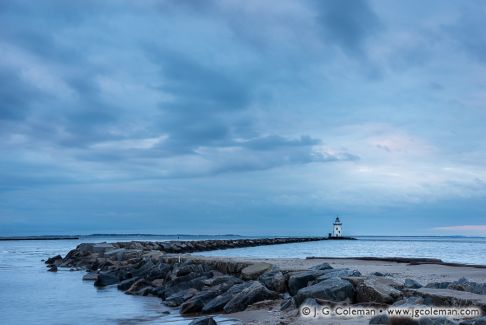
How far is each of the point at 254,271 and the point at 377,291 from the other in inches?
193

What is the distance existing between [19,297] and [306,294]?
319 inches

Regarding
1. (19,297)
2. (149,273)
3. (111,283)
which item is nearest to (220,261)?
(149,273)

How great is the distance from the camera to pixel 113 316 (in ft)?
30.7

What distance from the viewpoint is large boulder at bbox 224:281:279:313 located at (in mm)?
8703

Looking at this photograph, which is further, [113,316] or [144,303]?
[144,303]

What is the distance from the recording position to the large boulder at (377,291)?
7238 mm

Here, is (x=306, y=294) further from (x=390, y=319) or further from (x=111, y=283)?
(x=111, y=283)

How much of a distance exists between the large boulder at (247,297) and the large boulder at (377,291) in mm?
1756

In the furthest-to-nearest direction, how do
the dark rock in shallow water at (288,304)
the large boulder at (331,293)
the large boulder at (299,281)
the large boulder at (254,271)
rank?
1. the large boulder at (254,271)
2. the large boulder at (299,281)
3. the dark rock in shallow water at (288,304)
4. the large boulder at (331,293)

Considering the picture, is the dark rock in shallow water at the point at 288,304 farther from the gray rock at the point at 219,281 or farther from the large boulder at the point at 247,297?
the gray rock at the point at 219,281

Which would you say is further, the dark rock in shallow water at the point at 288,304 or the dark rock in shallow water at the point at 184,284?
the dark rock in shallow water at the point at 184,284

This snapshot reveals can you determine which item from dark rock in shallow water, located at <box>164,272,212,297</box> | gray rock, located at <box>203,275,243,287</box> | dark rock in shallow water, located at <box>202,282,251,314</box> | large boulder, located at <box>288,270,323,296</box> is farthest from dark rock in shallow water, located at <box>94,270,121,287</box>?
large boulder, located at <box>288,270,323,296</box>

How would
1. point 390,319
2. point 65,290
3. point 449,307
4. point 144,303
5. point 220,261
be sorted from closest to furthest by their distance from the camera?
point 390,319 → point 449,307 → point 144,303 → point 65,290 → point 220,261

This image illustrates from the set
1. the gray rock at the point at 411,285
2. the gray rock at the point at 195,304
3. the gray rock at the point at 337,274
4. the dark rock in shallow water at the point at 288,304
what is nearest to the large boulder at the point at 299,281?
the gray rock at the point at 337,274
